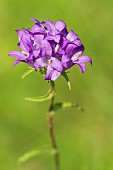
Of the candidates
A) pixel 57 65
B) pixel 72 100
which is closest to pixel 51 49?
pixel 57 65

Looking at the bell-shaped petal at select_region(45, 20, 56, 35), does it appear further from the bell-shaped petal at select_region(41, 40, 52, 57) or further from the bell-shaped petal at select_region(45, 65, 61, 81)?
the bell-shaped petal at select_region(45, 65, 61, 81)

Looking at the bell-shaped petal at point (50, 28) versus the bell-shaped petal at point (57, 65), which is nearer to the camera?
the bell-shaped petal at point (57, 65)

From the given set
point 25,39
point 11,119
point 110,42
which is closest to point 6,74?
point 11,119

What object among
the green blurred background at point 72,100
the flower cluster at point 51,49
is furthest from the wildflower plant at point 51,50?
the green blurred background at point 72,100

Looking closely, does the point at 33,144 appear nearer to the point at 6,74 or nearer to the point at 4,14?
the point at 6,74

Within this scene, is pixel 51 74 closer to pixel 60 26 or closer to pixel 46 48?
pixel 46 48

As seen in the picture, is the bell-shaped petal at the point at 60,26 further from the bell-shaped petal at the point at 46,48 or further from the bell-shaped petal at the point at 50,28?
the bell-shaped petal at the point at 46,48

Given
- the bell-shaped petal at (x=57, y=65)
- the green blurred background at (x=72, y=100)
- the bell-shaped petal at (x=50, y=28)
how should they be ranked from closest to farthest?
1. the bell-shaped petal at (x=57, y=65)
2. the bell-shaped petal at (x=50, y=28)
3. the green blurred background at (x=72, y=100)
